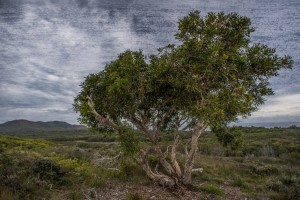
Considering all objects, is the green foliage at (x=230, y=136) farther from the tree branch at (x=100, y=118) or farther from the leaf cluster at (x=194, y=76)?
the tree branch at (x=100, y=118)

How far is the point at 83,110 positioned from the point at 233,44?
21.7 feet

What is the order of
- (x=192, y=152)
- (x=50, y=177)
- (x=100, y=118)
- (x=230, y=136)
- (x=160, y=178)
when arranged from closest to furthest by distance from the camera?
(x=100, y=118) → (x=50, y=177) → (x=192, y=152) → (x=160, y=178) → (x=230, y=136)

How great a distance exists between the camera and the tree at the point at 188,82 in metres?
9.18

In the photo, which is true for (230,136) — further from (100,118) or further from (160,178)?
(100,118)

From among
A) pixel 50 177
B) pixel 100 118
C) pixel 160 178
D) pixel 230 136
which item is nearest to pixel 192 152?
pixel 160 178

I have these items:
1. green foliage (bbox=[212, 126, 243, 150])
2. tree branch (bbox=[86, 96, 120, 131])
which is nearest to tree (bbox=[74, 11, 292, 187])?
tree branch (bbox=[86, 96, 120, 131])

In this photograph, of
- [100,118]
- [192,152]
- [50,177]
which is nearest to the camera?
[100,118]

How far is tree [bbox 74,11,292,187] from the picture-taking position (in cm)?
918

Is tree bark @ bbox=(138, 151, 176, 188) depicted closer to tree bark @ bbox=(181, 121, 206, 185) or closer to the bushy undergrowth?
tree bark @ bbox=(181, 121, 206, 185)

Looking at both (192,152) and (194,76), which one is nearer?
(194,76)

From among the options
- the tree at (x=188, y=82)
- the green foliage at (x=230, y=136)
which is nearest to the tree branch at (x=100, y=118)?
the tree at (x=188, y=82)

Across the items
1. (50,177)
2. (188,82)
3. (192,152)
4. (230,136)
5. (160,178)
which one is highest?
(188,82)

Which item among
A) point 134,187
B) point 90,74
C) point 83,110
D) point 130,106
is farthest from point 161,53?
point 134,187

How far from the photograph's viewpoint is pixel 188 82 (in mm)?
9227
